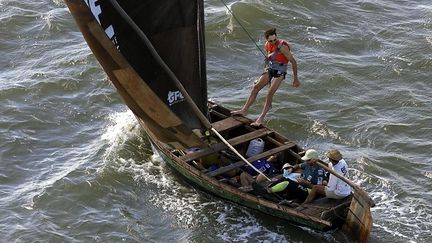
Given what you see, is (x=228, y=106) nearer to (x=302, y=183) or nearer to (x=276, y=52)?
(x=276, y=52)

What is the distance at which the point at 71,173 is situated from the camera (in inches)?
710

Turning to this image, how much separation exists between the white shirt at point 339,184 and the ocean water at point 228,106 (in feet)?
3.30

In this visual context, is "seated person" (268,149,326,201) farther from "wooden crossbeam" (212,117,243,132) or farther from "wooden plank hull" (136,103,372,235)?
"wooden crossbeam" (212,117,243,132)

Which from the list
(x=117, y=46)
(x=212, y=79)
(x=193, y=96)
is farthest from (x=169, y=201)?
(x=212, y=79)

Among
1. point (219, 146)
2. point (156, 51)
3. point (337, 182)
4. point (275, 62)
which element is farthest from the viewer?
point (275, 62)

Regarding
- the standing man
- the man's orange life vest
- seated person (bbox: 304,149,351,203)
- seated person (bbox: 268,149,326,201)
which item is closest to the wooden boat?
seated person (bbox: 304,149,351,203)

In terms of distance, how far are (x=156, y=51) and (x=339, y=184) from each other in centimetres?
453

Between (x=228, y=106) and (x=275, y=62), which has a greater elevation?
(x=275, y=62)

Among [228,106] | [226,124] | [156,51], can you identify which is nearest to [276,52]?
[226,124]

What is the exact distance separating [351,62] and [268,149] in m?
7.14

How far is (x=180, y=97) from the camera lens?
1584 centimetres

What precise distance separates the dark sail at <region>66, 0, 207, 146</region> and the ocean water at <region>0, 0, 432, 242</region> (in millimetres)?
2131

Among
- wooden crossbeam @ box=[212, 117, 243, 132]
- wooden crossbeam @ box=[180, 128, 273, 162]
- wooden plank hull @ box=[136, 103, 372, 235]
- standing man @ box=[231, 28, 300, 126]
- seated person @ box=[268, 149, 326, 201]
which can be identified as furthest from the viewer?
wooden crossbeam @ box=[212, 117, 243, 132]

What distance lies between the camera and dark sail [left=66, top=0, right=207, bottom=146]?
1405cm
